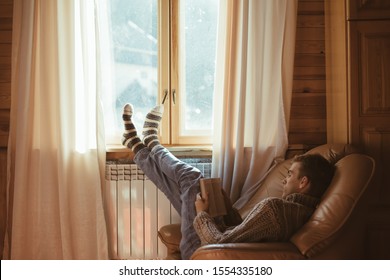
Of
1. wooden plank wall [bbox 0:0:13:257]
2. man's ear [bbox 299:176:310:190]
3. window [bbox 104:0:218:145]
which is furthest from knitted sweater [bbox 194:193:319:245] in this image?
wooden plank wall [bbox 0:0:13:257]

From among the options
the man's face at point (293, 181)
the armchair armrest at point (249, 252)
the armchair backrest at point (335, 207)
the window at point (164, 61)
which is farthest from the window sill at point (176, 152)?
the armchair armrest at point (249, 252)

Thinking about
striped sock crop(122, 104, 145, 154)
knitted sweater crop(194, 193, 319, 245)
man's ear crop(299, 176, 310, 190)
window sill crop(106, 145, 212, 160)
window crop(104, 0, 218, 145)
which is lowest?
knitted sweater crop(194, 193, 319, 245)

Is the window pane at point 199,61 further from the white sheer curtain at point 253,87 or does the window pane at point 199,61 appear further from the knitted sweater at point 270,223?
the knitted sweater at point 270,223

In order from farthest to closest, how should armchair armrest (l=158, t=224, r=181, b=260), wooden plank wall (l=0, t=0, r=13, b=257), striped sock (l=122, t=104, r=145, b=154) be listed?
wooden plank wall (l=0, t=0, r=13, b=257) < striped sock (l=122, t=104, r=145, b=154) < armchair armrest (l=158, t=224, r=181, b=260)

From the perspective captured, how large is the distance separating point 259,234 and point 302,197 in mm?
276

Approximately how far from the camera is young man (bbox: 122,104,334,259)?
5.39ft

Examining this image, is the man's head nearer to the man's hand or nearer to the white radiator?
the man's hand

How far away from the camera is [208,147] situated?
8.87 ft

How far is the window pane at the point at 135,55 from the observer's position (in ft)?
8.86

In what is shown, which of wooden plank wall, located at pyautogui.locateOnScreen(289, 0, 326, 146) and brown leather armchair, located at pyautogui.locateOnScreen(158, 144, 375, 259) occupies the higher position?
wooden plank wall, located at pyautogui.locateOnScreen(289, 0, 326, 146)

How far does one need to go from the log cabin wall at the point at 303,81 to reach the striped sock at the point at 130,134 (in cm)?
72

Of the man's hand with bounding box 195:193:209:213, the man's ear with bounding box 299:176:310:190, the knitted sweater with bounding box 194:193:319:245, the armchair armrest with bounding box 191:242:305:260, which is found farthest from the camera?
the man's hand with bounding box 195:193:209:213

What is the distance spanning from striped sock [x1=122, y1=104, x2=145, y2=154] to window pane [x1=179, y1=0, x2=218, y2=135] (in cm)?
37
